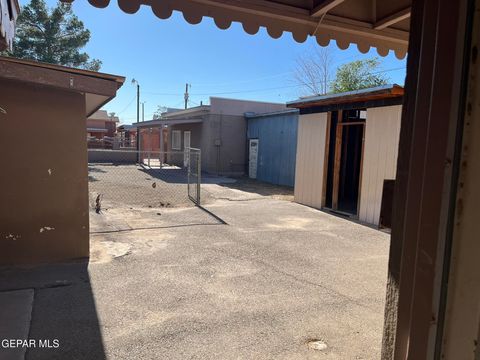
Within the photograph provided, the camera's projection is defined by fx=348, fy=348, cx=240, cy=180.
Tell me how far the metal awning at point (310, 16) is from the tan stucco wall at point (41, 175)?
335cm

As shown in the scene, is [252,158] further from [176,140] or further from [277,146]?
[176,140]

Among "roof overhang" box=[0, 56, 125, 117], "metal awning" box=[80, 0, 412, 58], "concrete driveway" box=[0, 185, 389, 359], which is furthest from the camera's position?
"roof overhang" box=[0, 56, 125, 117]

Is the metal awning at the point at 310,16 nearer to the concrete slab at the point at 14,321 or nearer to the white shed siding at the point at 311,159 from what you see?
the concrete slab at the point at 14,321

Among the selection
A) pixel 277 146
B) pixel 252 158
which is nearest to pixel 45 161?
pixel 277 146

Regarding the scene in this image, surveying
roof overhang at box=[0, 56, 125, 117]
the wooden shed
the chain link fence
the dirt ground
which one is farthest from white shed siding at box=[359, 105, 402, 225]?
roof overhang at box=[0, 56, 125, 117]

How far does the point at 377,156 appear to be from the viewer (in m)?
8.38

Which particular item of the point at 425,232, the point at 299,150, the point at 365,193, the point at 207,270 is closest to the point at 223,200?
the point at 299,150

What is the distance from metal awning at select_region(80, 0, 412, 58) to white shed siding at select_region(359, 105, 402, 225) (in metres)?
5.36

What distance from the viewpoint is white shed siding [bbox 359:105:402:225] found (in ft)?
25.9

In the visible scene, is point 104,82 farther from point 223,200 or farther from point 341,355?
point 223,200

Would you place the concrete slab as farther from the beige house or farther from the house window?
the beige house

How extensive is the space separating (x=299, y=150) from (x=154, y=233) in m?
5.92

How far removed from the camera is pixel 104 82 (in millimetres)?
4926

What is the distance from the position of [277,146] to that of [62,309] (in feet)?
45.1
